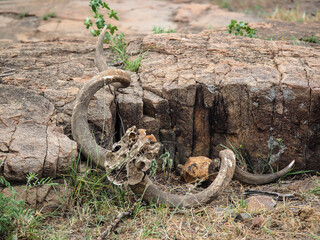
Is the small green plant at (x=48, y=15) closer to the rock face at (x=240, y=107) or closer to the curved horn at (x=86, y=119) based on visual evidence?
the rock face at (x=240, y=107)

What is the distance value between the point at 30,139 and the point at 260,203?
5.92 ft

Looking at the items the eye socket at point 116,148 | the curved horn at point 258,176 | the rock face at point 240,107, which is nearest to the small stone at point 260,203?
the curved horn at point 258,176

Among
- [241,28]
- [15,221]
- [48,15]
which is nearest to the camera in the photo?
[15,221]

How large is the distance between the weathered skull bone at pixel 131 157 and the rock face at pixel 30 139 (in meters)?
0.33

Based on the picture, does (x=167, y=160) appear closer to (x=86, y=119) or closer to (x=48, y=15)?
(x=86, y=119)

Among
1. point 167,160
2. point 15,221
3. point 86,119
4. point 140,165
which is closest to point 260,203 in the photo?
point 140,165

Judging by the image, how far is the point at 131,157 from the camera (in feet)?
10.0

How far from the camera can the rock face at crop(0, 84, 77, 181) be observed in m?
3.03

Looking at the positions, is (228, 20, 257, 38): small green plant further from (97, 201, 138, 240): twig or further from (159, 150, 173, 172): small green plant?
(97, 201, 138, 240): twig

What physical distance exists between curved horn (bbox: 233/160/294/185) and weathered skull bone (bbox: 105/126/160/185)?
1023 mm

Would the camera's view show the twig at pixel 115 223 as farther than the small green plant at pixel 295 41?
No

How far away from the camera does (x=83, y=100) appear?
3.55 meters

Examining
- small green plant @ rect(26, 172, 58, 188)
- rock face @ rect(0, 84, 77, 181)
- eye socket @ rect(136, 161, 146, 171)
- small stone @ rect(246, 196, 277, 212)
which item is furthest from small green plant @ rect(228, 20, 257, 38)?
small green plant @ rect(26, 172, 58, 188)

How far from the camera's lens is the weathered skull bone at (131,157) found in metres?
3.04
